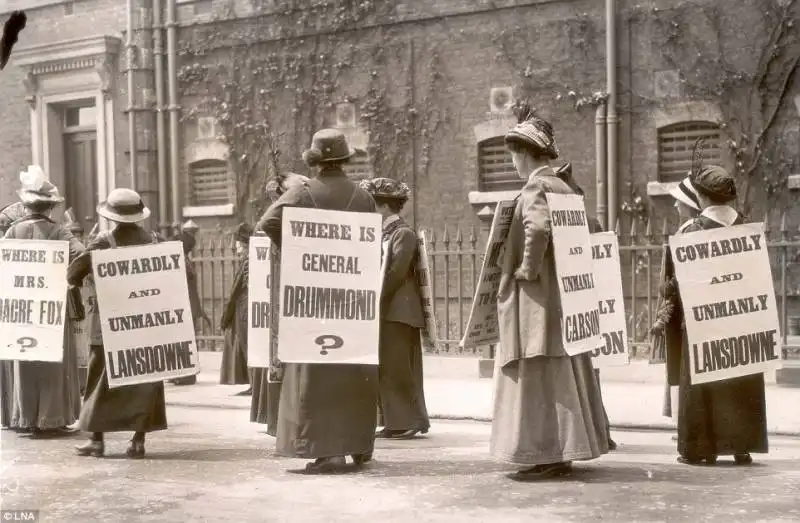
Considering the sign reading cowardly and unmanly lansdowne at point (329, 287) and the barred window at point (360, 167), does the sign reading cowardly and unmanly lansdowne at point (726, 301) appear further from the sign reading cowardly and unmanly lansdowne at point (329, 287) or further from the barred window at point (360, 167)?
the barred window at point (360, 167)

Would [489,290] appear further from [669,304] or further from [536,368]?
[669,304]

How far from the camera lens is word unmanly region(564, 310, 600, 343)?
709 centimetres

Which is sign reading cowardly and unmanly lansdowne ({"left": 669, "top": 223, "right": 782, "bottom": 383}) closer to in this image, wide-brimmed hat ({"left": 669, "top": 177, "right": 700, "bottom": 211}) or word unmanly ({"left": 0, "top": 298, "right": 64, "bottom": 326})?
wide-brimmed hat ({"left": 669, "top": 177, "right": 700, "bottom": 211})

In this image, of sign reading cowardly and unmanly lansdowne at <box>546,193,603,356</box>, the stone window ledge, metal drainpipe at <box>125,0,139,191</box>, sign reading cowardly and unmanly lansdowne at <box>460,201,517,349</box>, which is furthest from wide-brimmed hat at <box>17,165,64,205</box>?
metal drainpipe at <box>125,0,139,191</box>

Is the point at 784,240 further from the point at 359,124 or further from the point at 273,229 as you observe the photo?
the point at 359,124

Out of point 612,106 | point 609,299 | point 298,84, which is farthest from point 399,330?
point 298,84

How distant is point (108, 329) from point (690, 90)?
8.95m

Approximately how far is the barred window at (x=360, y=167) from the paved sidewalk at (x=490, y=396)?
4.23m

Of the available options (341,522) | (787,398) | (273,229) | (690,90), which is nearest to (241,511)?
(341,522)

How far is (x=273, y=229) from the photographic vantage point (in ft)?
24.6

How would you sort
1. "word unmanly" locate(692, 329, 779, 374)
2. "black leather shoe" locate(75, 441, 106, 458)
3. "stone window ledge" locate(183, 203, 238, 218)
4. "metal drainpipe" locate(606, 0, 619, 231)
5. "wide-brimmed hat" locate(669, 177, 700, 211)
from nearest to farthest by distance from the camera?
"word unmanly" locate(692, 329, 779, 374)
"wide-brimmed hat" locate(669, 177, 700, 211)
"black leather shoe" locate(75, 441, 106, 458)
"metal drainpipe" locate(606, 0, 619, 231)
"stone window ledge" locate(183, 203, 238, 218)

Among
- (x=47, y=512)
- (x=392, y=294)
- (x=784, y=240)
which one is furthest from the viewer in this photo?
(x=784, y=240)

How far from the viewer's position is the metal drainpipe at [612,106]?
49.5 ft

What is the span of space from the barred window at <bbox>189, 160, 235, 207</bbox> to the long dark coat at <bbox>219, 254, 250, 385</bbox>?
596 cm
